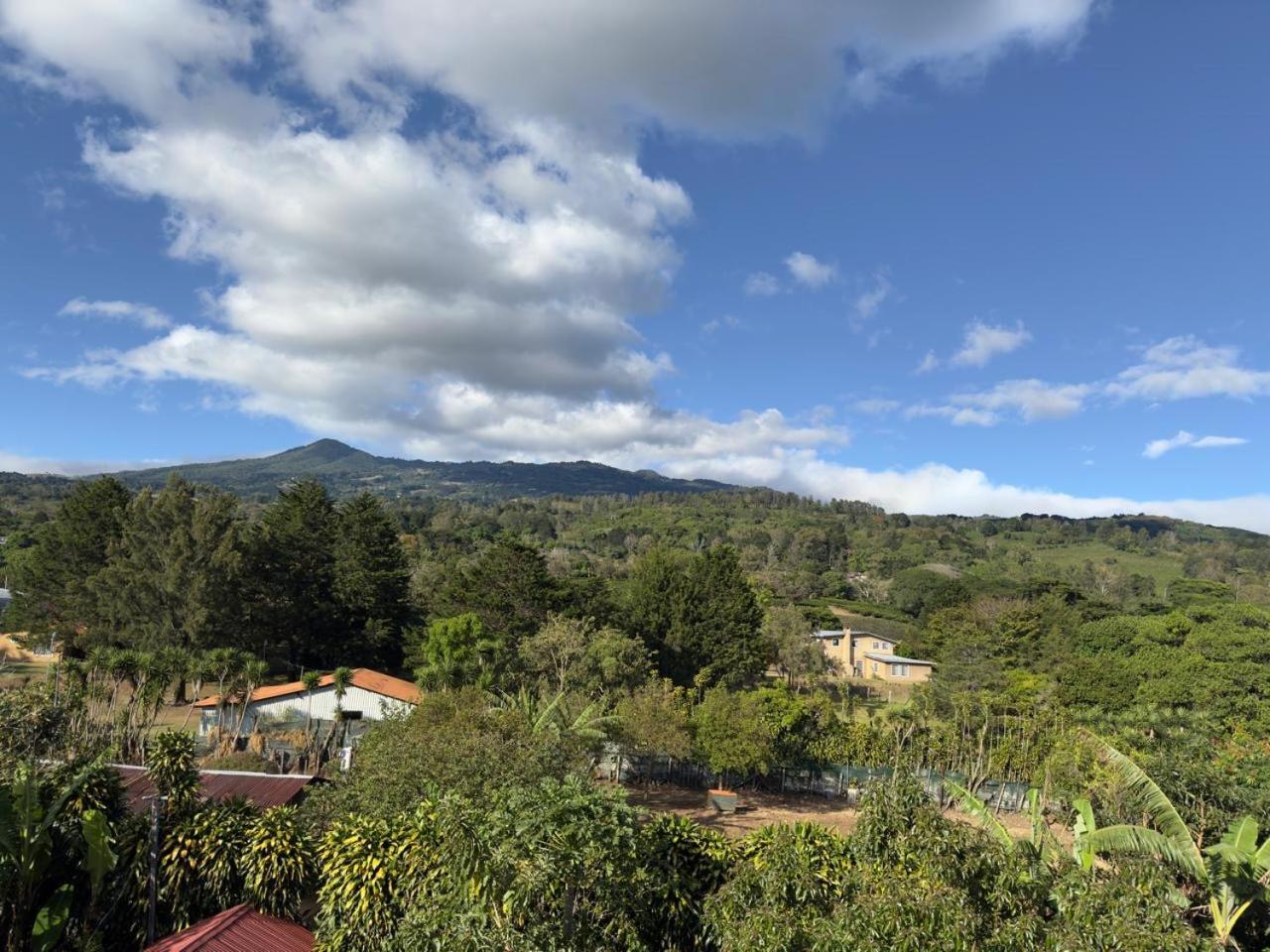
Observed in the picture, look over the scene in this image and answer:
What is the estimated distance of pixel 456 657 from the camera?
3238 cm

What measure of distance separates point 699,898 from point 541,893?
403 centimetres

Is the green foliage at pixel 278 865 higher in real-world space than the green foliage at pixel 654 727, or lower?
higher

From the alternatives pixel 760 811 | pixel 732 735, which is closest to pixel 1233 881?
pixel 732 735

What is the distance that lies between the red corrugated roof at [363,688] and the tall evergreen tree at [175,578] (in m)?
5.64

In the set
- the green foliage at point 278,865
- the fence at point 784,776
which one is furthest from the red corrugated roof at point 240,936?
the fence at point 784,776

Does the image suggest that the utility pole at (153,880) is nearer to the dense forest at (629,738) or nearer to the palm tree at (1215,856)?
the dense forest at (629,738)

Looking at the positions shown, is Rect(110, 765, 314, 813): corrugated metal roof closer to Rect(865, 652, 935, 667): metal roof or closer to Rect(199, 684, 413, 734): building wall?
Rect(199, 684, 413, 734): building wall

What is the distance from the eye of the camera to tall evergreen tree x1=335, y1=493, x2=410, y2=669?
144 feet

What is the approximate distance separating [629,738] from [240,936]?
55.4 feet

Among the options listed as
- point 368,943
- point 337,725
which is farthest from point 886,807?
point 337,725

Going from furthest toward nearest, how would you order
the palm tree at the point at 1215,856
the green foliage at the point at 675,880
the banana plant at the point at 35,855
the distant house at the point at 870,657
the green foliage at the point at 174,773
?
the distant house at the point at 870,657, the green foliage at the point at 174,773, the banana plant at the point at 35,855, the palm tree at the point at 1215,856, the green foliage at the point at 675,880

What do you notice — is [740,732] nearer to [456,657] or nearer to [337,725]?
[456,657]

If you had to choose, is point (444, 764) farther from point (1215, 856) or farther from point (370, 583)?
point (370, 583)

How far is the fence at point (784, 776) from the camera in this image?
95.5 feet
